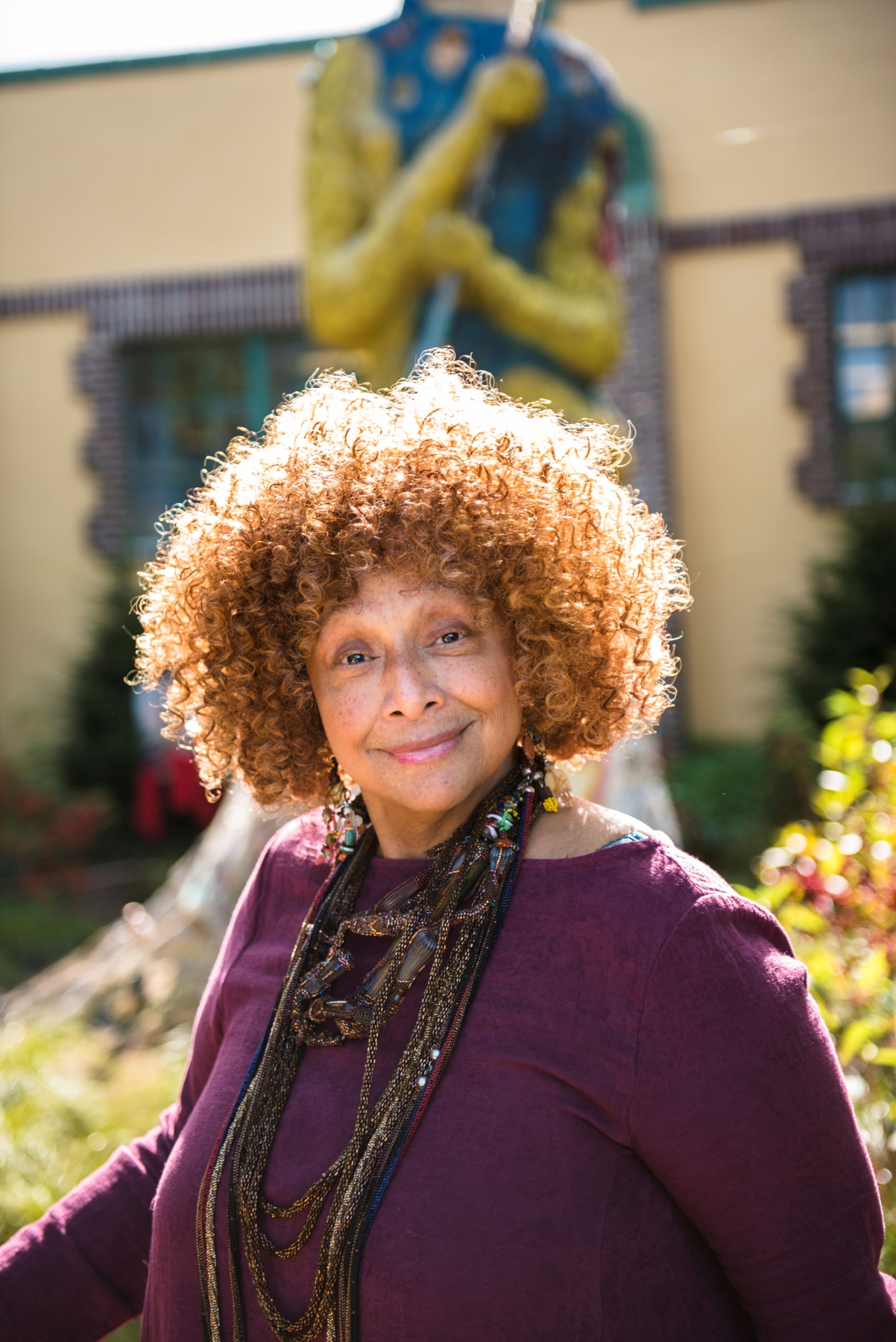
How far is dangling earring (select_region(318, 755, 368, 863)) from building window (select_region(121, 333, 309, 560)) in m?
6.71

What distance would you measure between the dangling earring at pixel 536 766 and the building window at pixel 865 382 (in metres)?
6.06

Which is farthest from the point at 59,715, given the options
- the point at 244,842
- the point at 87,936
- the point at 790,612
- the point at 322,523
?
the point at 322,523

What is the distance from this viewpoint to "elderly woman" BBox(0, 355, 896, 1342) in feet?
3.62

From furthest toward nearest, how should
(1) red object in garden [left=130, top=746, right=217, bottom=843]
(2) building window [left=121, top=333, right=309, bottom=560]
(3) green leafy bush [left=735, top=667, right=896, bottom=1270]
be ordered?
1. (2) building window [left=121, top=333, right=309, bottom=560]
2. (1) red object in garden [left=130, top=746, right=217, bottom=843]
3. (3) green leafy bush [left=735, top=667, right=896, bottom=1270]

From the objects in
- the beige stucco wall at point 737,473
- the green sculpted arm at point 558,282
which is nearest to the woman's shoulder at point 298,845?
the green sculpted arm at point 558,282

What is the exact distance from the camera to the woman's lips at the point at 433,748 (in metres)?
1.33

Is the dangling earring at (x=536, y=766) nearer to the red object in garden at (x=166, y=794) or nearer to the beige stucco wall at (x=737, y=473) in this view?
the red object in garden at (x=166, y=794)

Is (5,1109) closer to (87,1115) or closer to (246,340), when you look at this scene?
(87,1115)

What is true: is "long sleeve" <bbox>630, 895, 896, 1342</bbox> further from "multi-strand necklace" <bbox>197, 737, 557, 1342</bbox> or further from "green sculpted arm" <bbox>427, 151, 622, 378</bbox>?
"green sculpted arm" <bbox>427, 151, 622, 378</bbox>

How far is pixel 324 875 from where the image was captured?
1.52m

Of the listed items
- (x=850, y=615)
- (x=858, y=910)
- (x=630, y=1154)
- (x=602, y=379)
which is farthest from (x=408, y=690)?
(x=850, y=615)

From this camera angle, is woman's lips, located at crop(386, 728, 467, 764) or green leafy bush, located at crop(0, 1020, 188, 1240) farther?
green leafy bush, located at crop(0, 1020, 188, 1240)

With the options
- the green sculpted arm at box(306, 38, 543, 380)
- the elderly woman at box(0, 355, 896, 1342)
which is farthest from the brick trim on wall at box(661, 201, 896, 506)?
the elderly woman at box(0, 355, 896, 1342)

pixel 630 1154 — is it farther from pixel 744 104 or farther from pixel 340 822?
pixel 744 104
